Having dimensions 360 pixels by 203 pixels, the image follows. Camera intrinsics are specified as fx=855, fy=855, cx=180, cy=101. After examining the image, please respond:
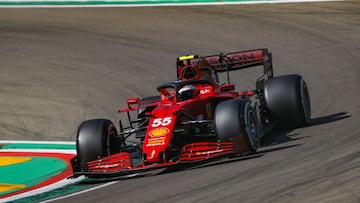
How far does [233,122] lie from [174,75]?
8.89 metres

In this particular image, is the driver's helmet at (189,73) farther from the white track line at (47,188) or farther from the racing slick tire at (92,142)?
the white track line at (47,188)

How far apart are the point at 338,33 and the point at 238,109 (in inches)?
430

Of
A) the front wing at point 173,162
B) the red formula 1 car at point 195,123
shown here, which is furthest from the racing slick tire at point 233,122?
the front wing at point 173,162

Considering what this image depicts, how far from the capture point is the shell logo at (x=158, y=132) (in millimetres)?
11847

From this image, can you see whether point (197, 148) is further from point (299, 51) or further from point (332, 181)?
point (299, 51)

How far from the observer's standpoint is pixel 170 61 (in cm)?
2159

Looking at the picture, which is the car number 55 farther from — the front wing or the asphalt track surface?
the asphalt track surface

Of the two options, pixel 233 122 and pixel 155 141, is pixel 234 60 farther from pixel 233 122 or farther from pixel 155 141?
pixel 155 141

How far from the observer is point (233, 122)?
464 inches

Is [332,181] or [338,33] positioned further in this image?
[338,33]

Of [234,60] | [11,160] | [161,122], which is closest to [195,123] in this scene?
[161,122]

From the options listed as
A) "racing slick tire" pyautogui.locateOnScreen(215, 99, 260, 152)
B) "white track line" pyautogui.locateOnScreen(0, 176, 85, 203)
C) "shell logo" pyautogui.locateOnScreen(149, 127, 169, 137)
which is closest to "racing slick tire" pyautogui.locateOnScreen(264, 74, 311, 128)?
"racing slick tire" pyautogui.locateOnScreen(215, 99, 260, 152)

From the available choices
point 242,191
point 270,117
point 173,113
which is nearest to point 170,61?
point 270,117

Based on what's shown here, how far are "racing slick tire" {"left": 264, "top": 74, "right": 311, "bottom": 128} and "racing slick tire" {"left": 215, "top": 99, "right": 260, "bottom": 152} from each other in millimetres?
1620
